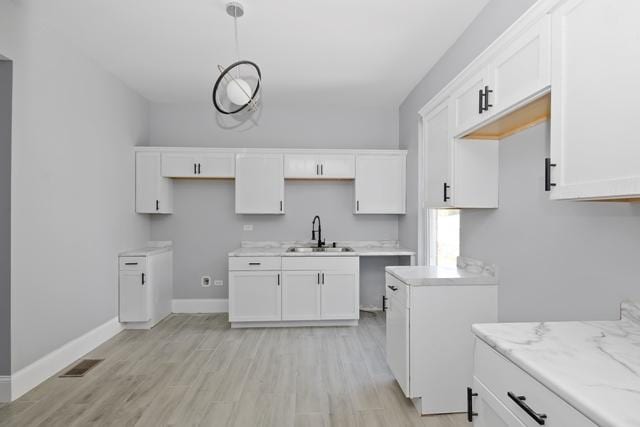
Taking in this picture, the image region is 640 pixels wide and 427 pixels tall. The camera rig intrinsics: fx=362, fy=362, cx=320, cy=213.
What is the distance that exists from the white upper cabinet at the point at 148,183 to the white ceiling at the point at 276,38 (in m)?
0.84

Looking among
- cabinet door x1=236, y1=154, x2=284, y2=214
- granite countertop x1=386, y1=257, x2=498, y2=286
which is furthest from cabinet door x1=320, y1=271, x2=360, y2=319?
granite countertop x1=386, y1=257, x2=498, y2=286

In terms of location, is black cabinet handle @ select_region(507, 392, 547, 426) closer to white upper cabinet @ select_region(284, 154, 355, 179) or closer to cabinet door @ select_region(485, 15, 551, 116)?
cabinet door @ select_region(485, 15, 551, 116)

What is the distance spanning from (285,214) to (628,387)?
4108mm

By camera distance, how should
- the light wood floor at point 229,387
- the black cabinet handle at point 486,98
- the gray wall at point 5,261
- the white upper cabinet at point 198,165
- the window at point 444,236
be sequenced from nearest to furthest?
1. the black cabinet handle at point 486,98
2. the light wood floor at point 229,387
3. the gray wall at point 5,261
4. the window at point 444,236
5. the white upper cabinet at point 198,165

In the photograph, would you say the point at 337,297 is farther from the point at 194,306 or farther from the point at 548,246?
the point at 548,246

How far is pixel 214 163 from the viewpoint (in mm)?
4449

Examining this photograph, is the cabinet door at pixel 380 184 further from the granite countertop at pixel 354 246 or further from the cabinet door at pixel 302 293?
the cabinet door at pixel 302 293

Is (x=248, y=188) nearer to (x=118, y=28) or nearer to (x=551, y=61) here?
(x=118, y=28)

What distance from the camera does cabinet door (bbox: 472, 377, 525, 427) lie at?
1.18 meters

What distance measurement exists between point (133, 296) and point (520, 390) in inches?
154

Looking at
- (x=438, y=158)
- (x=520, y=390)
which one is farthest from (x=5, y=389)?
(x=438, y=158)

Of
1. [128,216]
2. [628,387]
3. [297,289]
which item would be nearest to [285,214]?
[297,289]

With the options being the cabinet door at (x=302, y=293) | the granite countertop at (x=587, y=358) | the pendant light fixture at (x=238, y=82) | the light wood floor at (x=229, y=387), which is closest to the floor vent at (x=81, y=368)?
the light wood floor at (x=229, y=387)

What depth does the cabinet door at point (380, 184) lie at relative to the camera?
4527mm
